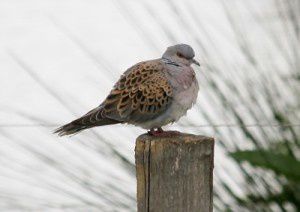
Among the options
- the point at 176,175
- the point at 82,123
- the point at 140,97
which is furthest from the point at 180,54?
the point at 176,175

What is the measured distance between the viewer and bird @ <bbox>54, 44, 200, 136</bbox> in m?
3.45

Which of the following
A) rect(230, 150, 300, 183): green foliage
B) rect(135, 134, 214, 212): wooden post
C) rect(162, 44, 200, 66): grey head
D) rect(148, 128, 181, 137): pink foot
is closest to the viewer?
rect(135, 134, 214, 212): wooden post

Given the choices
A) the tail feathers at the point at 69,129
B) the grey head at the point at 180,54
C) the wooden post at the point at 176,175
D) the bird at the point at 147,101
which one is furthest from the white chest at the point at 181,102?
the wooden post at the point at 176,175

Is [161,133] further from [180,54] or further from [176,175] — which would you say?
[180,54]

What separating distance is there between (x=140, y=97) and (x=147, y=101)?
2.1 inches

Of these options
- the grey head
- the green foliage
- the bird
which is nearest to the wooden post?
the bird

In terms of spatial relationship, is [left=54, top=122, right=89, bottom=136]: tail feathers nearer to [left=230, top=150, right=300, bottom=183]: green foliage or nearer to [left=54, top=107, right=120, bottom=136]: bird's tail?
[left=54, top=107, right=120, bottom=136]: bird's tail

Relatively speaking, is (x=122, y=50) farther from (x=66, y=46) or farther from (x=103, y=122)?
(x=103, y=122)

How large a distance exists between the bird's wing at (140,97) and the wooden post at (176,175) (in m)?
0.66

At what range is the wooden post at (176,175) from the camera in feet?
9.05

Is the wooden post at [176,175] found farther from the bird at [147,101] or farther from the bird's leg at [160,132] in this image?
the bird at [147,101]

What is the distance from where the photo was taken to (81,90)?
771cm

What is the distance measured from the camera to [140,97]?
3.51 m

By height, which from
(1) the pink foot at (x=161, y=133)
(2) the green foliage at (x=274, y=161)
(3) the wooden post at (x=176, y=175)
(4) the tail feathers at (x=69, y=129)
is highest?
(2) the green foliage at (x=274, y=161)
